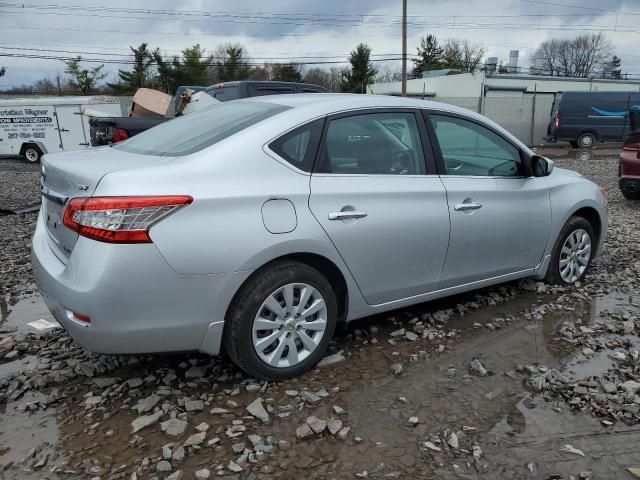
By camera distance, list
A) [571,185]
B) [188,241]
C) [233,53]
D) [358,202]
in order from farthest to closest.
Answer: [233,53] < [571,185] < [358,202] < [188,241]

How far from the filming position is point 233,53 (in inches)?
2147

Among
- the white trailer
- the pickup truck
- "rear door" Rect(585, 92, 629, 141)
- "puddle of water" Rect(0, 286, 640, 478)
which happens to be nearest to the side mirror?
"puddle of water" Rect(0, 286, 640, 478)

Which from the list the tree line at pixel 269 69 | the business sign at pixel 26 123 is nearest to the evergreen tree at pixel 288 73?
the tree line at pixel 269 69

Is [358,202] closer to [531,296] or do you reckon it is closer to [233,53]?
[531,296]

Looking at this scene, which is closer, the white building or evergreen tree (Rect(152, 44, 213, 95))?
the white building

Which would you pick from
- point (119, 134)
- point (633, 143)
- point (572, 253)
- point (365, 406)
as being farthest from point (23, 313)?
point (633, 143)

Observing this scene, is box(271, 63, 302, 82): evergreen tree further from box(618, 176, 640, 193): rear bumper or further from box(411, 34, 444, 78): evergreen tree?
box(618, 176, 640, 193): rear bumper

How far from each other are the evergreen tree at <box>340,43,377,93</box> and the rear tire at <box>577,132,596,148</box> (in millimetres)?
33908

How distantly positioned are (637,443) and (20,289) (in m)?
4.97

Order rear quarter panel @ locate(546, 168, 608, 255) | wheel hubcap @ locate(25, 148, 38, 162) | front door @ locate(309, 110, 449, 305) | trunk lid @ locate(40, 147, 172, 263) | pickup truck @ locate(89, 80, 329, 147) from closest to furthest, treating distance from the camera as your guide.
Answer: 1. trunk lid @ locate(40, 147, 172, 263)
2. front door @ locate(309, 110, 449, 305)
3. rear quarter panel @ locate(546, 168, 608, 255)
4. pickup truck @ locate(89, 80, 329, 147)
5. wheel hubcap @ locate(25, 148, 38, 162)

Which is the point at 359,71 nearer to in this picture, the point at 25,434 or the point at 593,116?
the point at 593,116

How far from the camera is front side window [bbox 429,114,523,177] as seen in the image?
12.8 ft

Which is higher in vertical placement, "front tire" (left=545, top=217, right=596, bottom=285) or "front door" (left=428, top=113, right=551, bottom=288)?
"front door" (left=428, top=113, right=551, bottom=288)

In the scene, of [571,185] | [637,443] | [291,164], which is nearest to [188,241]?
[291,164]
